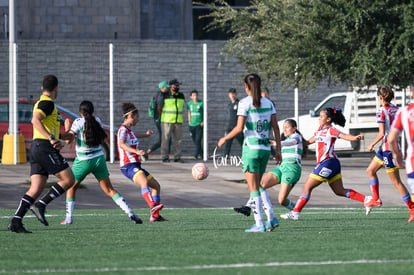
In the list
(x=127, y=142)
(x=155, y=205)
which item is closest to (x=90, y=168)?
(x=127, y=142)

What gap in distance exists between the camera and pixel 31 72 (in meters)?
29.7

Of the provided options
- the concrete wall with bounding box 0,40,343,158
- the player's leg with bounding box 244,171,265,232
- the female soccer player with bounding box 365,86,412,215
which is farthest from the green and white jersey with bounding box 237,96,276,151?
the concrete wall with bounding box 0,40,343,158

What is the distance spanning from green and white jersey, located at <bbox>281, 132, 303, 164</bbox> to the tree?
30.5 ft

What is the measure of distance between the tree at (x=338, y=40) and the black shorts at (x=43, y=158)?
12.8 m

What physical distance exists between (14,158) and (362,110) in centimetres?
989

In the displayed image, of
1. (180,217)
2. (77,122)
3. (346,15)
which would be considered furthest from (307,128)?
(77,122)

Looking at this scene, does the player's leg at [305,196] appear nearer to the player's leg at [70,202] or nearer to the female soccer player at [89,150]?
the female soccer player at [89,150]

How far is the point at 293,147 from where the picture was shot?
1464cm

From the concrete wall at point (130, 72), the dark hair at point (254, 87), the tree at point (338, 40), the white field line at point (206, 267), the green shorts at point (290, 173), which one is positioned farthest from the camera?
the concrete wall at point (130, 72)

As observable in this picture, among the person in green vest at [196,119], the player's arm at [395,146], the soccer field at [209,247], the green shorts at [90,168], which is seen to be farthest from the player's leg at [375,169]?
the person in green vest at [196,119]

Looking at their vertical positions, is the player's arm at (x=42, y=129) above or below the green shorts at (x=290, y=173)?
above

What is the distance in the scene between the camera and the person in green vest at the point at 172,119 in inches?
1042

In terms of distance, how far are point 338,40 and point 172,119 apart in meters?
4.99

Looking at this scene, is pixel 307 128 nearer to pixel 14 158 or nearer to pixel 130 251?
pixel 14 158
